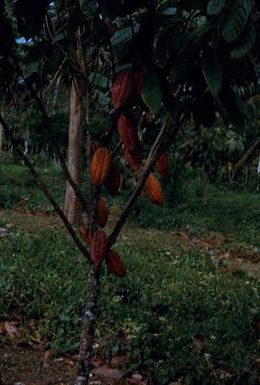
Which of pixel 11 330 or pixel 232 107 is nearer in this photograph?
pixel 232 107

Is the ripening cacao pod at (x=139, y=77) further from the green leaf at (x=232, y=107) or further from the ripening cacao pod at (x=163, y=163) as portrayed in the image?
the ripening cacao pod at (x=163, y=163)

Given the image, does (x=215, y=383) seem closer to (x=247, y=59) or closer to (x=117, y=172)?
(x=117, y=172)

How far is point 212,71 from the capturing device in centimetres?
144

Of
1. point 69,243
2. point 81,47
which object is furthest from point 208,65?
point 69,243

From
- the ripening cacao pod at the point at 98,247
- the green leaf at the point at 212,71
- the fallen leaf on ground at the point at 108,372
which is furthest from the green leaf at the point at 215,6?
the fallen leaf on ground at the point at 108,372

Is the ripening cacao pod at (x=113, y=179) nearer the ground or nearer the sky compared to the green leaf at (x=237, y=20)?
nearer the ground

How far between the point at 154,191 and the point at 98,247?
267 millimetres

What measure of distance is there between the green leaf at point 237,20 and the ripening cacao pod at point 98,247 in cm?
87

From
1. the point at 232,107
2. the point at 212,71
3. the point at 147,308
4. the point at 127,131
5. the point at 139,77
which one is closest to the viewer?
the point at 212,71

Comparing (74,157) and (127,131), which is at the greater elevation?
(127,131)

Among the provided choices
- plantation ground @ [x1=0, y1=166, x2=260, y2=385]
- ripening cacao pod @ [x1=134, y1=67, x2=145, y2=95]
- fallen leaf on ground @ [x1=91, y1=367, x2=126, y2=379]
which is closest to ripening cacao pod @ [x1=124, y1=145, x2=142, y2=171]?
ripening cacao pod @ [x1=134, y1=67, x2=145, y2=95]

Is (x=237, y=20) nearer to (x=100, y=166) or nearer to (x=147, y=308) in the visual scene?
(x=100, y=166)

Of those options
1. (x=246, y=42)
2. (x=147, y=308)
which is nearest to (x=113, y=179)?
(x=246, y=42)

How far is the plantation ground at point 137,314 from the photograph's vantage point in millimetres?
3396
